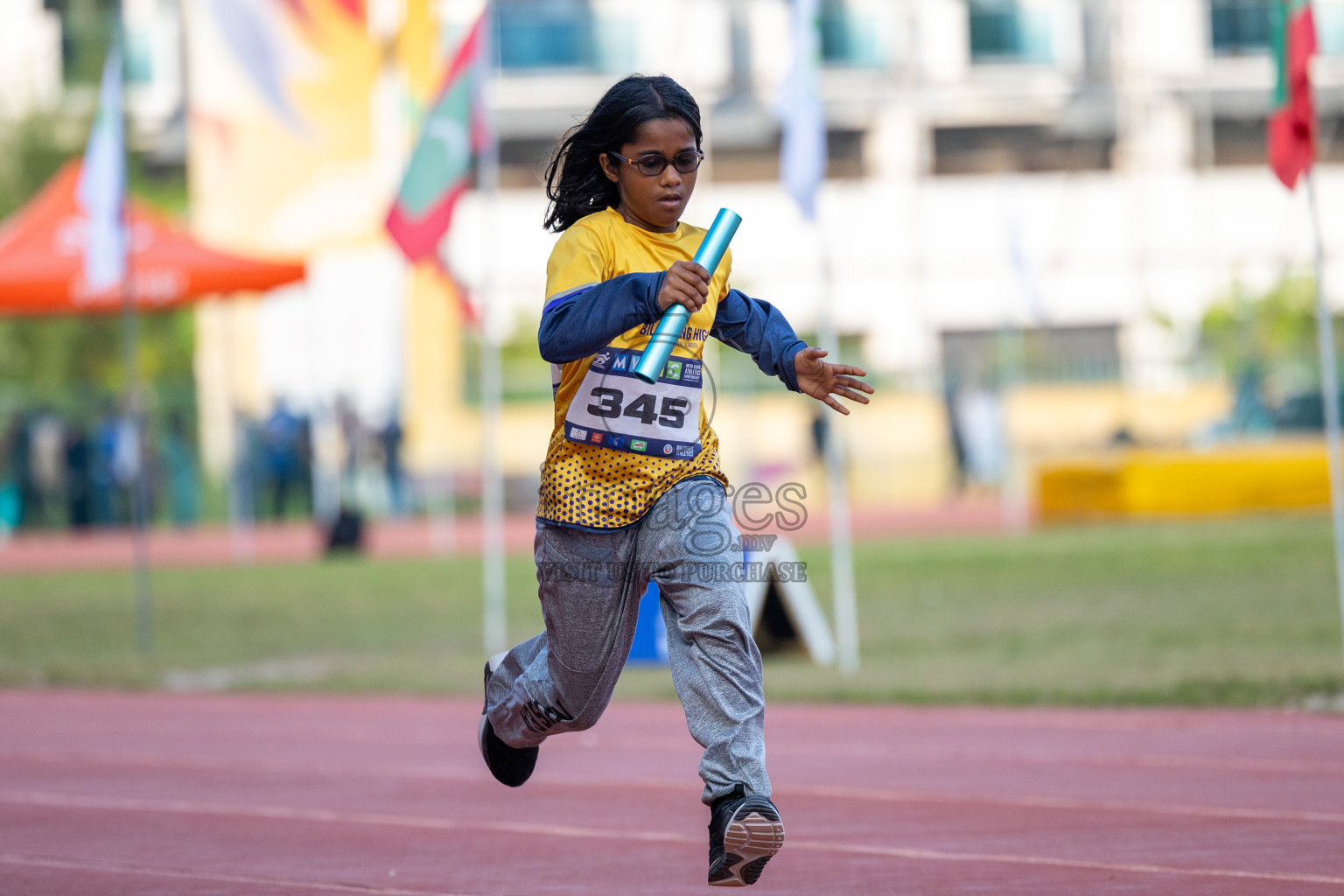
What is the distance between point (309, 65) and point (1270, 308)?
2067 centimetres

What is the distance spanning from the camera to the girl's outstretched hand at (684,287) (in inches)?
166

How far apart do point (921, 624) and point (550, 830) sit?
26.0ft

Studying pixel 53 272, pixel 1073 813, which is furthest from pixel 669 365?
pixel 53 272

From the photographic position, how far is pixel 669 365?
4602 millimetres

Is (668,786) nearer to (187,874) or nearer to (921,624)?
(187,874)

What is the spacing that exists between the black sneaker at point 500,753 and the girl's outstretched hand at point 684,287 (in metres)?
1.47

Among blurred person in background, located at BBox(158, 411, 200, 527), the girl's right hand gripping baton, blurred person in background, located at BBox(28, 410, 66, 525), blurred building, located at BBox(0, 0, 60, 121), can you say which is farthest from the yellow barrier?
blurred building, located at BBox(0, 0, 60, 121)

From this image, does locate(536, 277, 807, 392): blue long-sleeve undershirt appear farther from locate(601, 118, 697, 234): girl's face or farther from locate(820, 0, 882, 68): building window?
locate(820, 0, 882, 68): building window

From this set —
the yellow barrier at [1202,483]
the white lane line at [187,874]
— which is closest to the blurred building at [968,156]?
the yellow barrier at [1202,483]

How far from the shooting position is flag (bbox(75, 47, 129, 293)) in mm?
14297

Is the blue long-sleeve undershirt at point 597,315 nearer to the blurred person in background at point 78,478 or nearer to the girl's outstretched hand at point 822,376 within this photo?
the girl's outstretched hand at point 822,376

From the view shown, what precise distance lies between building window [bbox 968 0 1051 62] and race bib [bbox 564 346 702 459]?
39.8 metres

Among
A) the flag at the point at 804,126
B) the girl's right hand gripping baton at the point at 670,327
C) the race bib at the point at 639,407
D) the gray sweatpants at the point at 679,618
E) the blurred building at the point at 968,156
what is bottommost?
the gray sweatpants at the point at 679,618

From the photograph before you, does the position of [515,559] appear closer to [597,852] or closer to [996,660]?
[996,660]
